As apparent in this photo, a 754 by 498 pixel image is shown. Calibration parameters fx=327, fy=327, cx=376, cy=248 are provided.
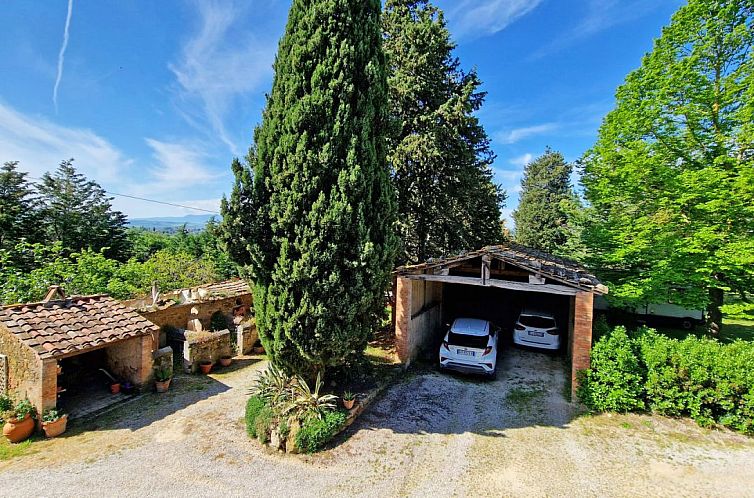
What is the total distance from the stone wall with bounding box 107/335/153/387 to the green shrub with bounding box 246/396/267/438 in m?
3.54

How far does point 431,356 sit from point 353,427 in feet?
16.0

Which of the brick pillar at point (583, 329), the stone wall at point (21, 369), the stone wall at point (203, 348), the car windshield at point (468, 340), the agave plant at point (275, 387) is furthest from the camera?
the stone wall at point (203, 348)

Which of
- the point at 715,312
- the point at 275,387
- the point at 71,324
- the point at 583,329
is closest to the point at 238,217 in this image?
the point at 275,387

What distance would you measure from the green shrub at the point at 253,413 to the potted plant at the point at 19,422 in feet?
13.6

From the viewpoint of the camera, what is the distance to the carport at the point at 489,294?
26.4 ft

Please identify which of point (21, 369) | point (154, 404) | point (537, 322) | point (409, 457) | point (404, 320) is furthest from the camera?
point (537, 322)

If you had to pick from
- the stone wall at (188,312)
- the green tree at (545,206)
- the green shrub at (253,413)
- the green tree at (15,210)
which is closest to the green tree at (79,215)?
the green tree at (15,210)

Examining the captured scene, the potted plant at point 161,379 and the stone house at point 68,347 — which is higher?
the stone house at point 68,347

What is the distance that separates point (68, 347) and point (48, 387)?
778 millimetres

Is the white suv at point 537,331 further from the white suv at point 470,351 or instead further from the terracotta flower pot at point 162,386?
the terracotta flower pot at point 162,386

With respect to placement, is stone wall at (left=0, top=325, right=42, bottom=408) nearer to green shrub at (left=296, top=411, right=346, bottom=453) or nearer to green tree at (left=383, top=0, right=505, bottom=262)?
green shrub at (left=296, top=411, right=346, bottom=453)

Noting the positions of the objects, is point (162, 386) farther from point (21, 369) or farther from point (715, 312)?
point (715, 312)

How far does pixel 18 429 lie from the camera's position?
20.5ft

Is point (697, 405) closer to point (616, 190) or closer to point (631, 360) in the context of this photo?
point (631, 360)
